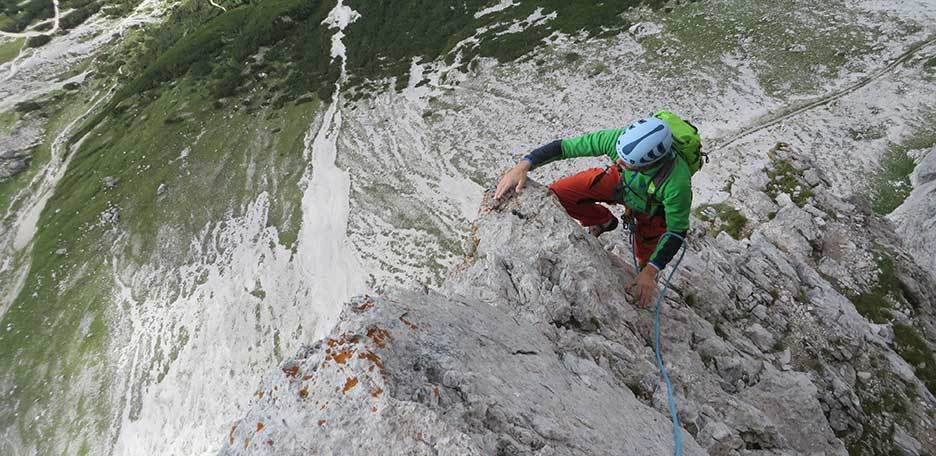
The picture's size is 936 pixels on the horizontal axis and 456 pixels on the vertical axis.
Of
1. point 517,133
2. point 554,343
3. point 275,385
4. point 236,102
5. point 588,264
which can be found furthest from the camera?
point 236,102

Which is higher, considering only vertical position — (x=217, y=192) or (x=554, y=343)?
(x=554, y=343)

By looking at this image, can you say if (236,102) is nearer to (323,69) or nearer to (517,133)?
(323,69)

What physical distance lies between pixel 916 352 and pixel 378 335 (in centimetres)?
1792

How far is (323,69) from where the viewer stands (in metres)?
63.7

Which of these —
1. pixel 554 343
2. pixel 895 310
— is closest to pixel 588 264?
pixel 554 343

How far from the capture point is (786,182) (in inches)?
931

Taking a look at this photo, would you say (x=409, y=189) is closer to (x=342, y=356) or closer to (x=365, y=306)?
(x=365, y=306)

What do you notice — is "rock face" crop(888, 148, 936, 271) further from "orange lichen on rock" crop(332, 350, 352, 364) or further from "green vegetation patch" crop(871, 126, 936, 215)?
"orange lichen on rock" crop(332, 350, 352, 364)

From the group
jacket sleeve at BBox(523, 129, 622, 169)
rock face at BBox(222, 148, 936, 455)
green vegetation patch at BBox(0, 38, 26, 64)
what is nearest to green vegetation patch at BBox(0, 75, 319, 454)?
rock face at BBox(222, 148, 936, 455)

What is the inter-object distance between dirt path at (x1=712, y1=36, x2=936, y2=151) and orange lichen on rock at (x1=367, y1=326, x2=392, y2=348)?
37465 mm

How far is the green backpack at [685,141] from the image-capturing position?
28.3ft

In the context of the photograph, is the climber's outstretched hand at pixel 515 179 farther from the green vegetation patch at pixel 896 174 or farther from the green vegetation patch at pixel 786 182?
the green vegetation patch at pixel 896 174

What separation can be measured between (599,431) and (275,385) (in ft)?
14.5

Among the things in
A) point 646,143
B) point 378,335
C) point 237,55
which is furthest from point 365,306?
point 237,55
